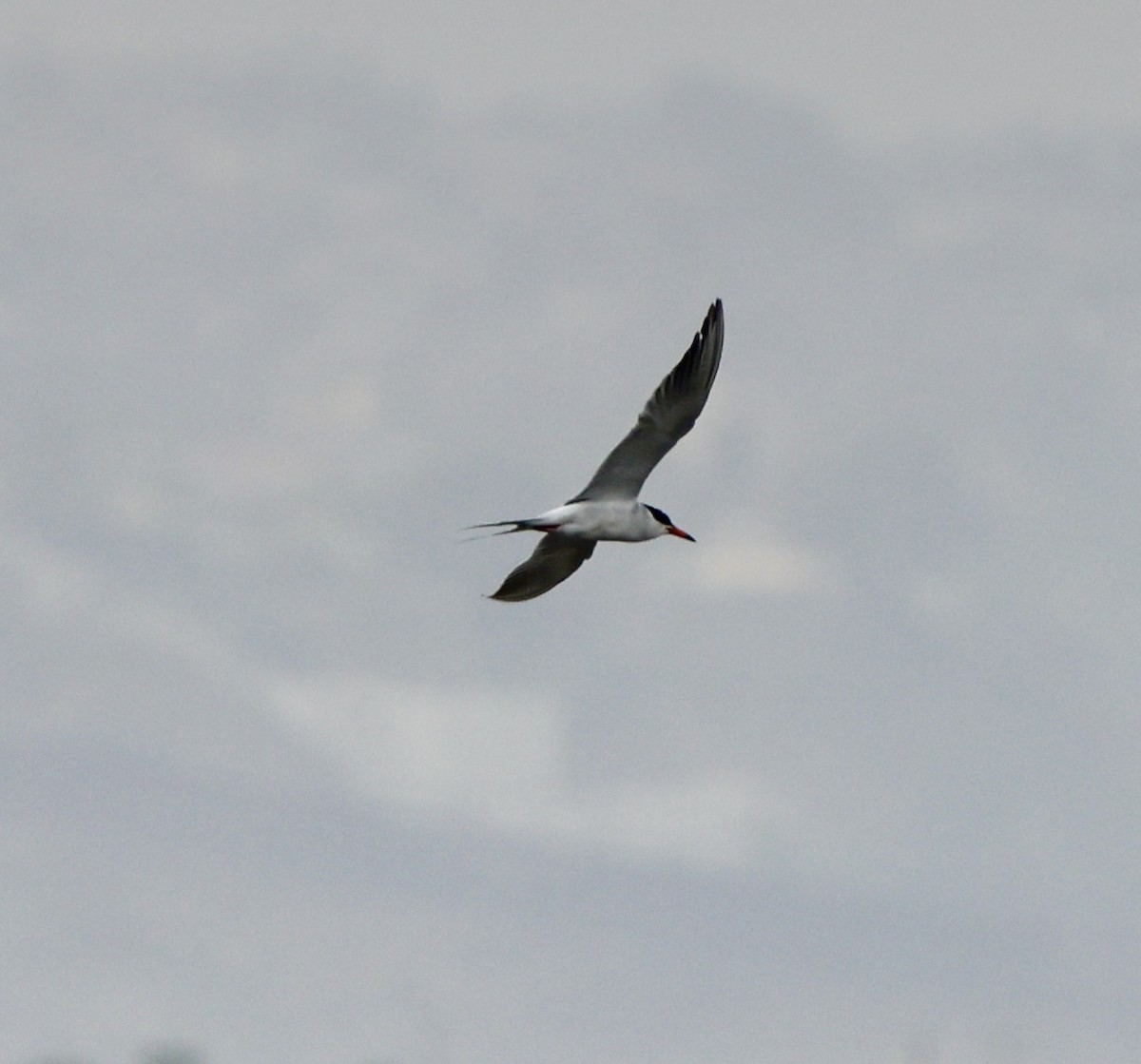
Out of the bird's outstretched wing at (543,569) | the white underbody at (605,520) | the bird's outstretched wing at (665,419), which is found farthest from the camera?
the bird's outstretched wing at (543,569)

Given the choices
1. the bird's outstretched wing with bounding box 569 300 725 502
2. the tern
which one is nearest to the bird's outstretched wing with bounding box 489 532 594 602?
the tern

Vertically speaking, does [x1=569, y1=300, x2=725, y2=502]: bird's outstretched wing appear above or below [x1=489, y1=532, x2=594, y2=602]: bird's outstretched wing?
above

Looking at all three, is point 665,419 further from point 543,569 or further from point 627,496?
point 543,569

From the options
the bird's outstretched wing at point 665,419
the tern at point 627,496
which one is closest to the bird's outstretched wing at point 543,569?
the tern at point 627,496

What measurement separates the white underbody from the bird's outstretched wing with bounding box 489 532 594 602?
2.29ft

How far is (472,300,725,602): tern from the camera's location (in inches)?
861

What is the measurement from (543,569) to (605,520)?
1.66 meters

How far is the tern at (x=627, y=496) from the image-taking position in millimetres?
21859

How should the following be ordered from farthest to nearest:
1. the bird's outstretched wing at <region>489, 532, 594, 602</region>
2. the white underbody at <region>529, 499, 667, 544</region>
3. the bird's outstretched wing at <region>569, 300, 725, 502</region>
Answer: the bird's outstretched wing at <region>489, 532, 594, 602</region>
the white underbody at <region>529, 499, 667, 544</region>
the bird's outstretched wing at <region>569, 300, 725, 502</region>

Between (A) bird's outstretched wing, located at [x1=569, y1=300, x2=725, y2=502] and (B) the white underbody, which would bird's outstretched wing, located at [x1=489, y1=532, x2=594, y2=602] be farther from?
(A) bird's outstretched wing, located at [x1=569, y1=300, x2=725, y2=502]

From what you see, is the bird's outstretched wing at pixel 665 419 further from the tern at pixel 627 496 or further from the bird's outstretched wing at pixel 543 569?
the bird's outstretched wing at pixel 543 569

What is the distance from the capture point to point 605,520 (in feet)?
77.2

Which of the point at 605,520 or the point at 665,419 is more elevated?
the point at 665,419

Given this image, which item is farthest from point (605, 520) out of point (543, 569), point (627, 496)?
point (543, 569)
